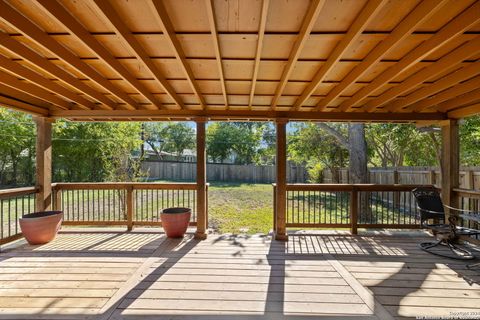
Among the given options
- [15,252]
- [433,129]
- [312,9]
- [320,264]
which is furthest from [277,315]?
[433,129]

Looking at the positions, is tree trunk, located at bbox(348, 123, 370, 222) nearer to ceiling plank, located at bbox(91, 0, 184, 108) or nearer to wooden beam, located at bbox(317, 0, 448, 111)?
wooden beam, located at bbox(317, 0, 448, 111)

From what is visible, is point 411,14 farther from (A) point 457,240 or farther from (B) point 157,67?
(A) point 457,240

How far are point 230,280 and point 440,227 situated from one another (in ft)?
10.9

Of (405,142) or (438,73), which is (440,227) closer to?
(438,73)

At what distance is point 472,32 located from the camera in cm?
197

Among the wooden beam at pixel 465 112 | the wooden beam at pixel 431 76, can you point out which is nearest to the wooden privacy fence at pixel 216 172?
the wooden beam at pixel 465 112

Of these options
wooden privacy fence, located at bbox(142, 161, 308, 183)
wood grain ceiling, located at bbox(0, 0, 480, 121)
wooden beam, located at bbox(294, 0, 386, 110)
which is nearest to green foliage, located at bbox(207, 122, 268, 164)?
wooden privacy fence, located at bbox(142, 161, 308, 183)

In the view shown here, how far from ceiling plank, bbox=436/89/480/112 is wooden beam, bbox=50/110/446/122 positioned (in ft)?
0.68

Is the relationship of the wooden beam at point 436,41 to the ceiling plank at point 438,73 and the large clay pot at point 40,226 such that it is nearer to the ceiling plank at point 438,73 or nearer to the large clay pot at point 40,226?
the ceiling plank at point 438,73

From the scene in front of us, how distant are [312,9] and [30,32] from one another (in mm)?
1998

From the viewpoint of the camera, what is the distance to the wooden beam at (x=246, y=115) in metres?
4.36

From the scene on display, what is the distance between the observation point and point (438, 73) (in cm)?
255

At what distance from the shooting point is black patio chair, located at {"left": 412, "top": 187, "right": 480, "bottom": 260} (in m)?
3.71

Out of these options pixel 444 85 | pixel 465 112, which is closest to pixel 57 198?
pixel 444 85
